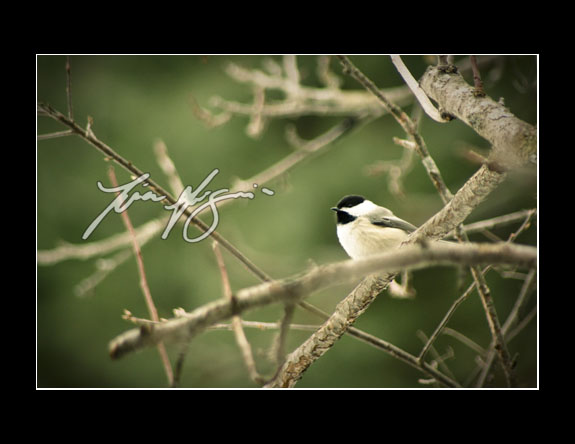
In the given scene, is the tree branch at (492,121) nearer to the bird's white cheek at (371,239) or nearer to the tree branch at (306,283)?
the tree branch at (306,283)

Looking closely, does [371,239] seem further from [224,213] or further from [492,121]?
[224,213]

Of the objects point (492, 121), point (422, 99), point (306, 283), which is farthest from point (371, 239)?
point (306, 283)

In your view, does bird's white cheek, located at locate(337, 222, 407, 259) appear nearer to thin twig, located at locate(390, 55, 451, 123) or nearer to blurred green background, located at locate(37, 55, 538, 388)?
blurred green background, located at locate(37, 55, 538, 388)

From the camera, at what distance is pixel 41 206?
162cm

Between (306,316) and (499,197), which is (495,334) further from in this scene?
(306,316)

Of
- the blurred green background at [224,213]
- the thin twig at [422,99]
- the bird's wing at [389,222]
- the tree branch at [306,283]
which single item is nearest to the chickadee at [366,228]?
the bird's wing at [389,222]

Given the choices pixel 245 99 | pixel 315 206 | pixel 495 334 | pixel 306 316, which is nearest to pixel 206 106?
pixel 245 99

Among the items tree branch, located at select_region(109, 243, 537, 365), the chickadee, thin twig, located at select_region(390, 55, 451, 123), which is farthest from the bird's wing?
tree branch, located at select_region(109, 243, 537, 365)

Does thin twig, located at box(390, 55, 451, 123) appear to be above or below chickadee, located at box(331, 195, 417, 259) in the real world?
above

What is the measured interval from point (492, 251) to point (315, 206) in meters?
1.71

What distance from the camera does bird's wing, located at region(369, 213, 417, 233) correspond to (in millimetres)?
1761

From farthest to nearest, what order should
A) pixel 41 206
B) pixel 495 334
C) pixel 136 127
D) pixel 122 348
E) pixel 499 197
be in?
pixel 136 127 < pixel 499 197 < pixel 41 206 < pixel 495 334 < pixel 122 348

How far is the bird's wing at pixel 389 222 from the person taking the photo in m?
1.76

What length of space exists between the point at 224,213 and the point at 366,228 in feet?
3.33
